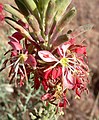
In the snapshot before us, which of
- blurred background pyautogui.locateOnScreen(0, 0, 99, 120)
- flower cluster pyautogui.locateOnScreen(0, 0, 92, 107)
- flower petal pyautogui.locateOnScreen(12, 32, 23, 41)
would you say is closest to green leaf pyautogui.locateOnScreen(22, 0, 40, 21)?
flower cluster pyautogui.locateOnScreen(0, 0, 92, 107)

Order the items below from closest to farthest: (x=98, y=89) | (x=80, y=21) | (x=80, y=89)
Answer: (x=80, y=89) < (x=98, y=89) < (x=80, y=21)

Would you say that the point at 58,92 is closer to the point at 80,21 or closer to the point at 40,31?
the point at 40,31

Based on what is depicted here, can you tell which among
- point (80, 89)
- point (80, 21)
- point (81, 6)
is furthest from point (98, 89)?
point (80, 89)

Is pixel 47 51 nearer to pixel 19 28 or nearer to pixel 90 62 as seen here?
pixel 19 28

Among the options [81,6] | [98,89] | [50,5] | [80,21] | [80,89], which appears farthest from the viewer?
[81,6]

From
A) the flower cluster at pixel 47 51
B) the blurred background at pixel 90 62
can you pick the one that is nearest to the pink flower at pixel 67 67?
the flower cluster at pixel 47 51

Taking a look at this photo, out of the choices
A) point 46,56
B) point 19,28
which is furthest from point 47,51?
point 19,28

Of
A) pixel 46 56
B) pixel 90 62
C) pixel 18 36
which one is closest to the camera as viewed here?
pixel 46 56
